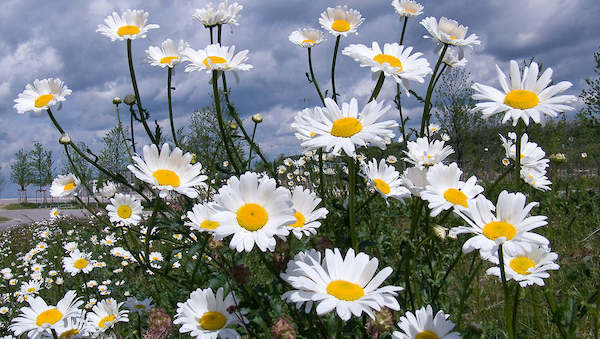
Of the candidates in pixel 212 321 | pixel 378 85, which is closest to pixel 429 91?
pixel 378 85

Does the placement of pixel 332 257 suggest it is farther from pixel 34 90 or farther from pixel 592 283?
pixel 592 283

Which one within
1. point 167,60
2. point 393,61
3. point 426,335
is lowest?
point 426,335

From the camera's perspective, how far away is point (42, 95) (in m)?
2.38

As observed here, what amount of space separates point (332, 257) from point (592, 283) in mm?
3225

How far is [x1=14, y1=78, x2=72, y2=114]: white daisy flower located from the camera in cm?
233

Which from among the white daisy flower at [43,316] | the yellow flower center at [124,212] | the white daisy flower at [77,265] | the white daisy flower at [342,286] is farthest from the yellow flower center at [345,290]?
the white daisy flower at [77,265]

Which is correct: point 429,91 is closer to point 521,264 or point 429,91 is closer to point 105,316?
point 521,264

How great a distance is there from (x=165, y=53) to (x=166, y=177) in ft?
3.21

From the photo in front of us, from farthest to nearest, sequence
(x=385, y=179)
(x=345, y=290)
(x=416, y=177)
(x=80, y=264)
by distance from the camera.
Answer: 1. (x=80, y=264)
2. (x=385, y=179)
3. (x=416, y=177)
4. (x=345, y=290)

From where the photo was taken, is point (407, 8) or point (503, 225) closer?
point (503, 225)

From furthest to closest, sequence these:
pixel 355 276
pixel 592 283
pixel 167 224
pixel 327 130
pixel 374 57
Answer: pixel 592 283, pixel 167 224, pixel 374 57, pixel 327 130, pixel 355 276

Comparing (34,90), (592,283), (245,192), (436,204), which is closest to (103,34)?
(34,90)

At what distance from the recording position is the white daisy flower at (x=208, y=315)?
5.18ft

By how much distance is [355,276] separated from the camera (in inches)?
53.6
